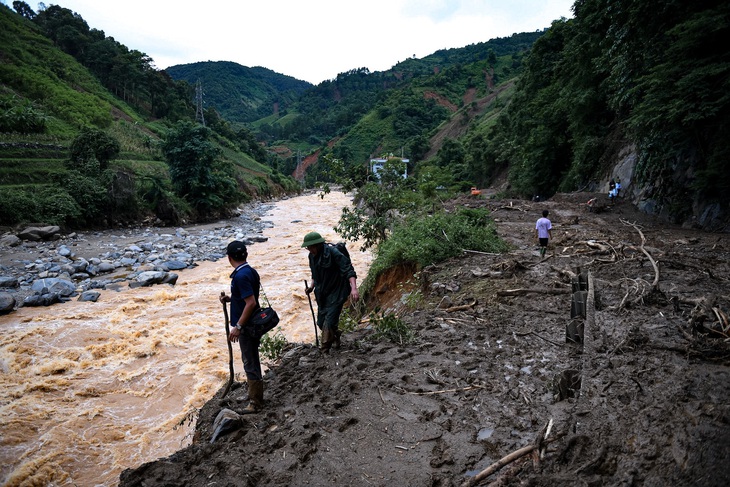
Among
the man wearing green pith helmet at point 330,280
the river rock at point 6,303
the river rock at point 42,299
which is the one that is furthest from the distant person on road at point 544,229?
the river rock at point 6,303

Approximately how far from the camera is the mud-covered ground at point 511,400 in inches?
101

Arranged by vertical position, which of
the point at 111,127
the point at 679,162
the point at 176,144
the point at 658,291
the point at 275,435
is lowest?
the point at 275,435

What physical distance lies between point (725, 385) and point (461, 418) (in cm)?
205

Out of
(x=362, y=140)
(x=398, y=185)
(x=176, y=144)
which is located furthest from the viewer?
(x=362, y=140)

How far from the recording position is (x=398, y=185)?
40.4 feet

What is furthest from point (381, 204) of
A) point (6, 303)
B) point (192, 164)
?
point (192, 164)

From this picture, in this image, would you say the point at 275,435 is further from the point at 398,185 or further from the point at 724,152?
the point at 724,152

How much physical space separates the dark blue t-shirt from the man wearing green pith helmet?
45.0 inches

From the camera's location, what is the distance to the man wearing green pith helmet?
522cm

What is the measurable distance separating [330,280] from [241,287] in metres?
1.52

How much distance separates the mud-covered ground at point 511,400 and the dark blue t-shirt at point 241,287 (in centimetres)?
124

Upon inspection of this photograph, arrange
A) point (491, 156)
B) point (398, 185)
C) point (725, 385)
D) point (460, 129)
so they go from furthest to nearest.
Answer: point (460, 129) → point (491, 156) → point (398, 185) → point (725, 385)

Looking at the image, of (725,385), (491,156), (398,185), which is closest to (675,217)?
(398,185)

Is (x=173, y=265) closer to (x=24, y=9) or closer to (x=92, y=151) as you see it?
(x=92, y=151)
